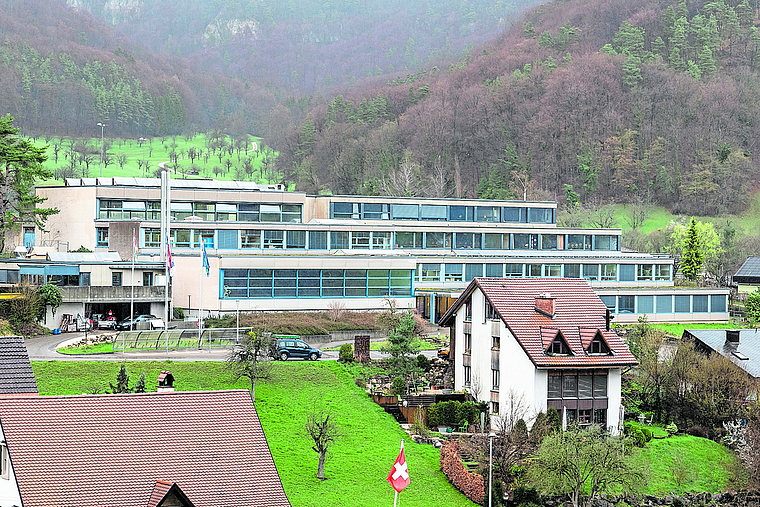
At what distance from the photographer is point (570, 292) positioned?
147 feet

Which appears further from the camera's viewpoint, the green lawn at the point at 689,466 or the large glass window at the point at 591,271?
the large glass window at the point at 591,271

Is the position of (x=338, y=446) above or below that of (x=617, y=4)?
below

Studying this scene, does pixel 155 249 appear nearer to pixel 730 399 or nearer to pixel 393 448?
pixel 393 448

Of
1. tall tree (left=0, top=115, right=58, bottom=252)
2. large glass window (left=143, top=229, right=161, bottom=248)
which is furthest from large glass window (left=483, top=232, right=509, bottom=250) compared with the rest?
tall tree (left=0, top=115, right=58, bottom=252)

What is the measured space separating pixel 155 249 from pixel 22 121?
131745 mm

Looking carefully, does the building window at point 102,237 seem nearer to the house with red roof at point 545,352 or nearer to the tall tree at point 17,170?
the tall tree at point 17,170

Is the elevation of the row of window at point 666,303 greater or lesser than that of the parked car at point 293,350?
greater

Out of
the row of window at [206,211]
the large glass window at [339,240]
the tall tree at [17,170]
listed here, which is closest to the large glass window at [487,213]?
the large glass window at [339,240]

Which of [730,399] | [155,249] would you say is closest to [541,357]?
[730,399]

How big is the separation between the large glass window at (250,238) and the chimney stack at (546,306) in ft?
109

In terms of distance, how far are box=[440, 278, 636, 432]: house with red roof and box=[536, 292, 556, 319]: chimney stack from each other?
5cm

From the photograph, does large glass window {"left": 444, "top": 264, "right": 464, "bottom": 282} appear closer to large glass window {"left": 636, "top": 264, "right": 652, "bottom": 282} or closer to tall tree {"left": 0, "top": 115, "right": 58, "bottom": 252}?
large glass window {"left": 636, "top": 264, "right": 652, "bottom": 282}

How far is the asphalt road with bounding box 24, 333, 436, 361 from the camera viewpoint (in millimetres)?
44469

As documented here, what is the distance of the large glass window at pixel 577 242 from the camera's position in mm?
84625
